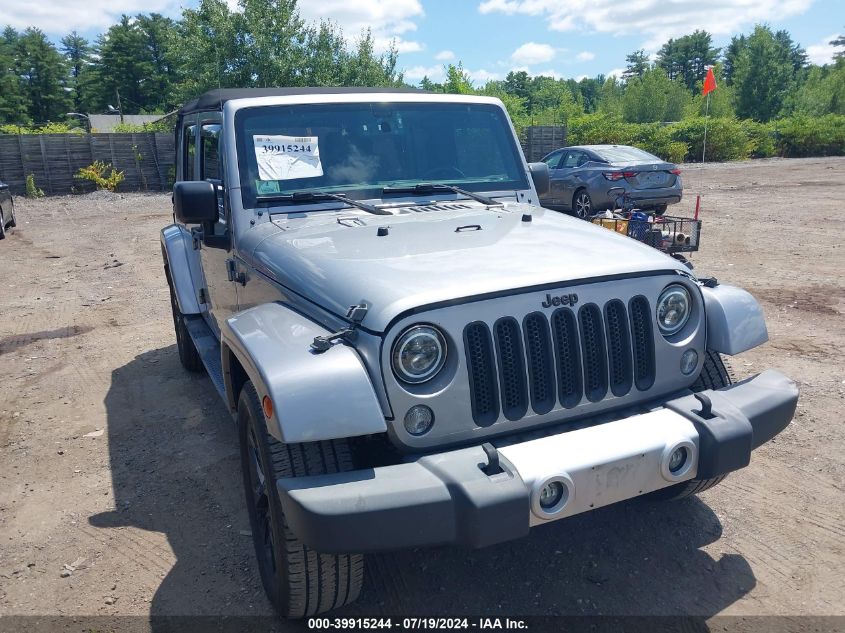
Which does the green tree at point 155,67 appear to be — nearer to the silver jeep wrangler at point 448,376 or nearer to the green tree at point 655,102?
the green tree at point 655,102

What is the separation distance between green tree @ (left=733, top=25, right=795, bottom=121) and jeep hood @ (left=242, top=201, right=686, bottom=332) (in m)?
48.5

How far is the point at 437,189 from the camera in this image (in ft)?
13.2

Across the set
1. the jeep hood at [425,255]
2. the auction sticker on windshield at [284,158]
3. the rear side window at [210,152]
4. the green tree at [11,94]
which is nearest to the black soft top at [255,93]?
the rear side window at [210,152]

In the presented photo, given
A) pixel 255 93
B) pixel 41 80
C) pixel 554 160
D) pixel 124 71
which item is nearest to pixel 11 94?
pixel 41 80

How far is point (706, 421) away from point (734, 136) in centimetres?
3357

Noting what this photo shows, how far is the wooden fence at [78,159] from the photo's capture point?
22.4 m

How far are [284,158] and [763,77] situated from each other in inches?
1936

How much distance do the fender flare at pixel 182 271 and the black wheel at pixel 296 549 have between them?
239 centimetres

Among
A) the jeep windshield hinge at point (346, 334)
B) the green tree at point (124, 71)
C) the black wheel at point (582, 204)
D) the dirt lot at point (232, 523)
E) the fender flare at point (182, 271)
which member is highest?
the green tree at point (124, 71)

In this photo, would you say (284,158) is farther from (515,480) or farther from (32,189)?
(32,189)

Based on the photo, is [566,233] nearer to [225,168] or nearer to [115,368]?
[225,168]

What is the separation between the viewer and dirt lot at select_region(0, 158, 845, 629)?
9.91 ft

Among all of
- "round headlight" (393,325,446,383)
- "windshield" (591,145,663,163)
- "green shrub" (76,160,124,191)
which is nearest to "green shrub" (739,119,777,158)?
"windshield" (591,145,663,163)

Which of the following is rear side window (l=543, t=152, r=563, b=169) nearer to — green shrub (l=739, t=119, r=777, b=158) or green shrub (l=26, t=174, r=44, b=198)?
green shrub (l=26, t=174, r=44, b=198)
